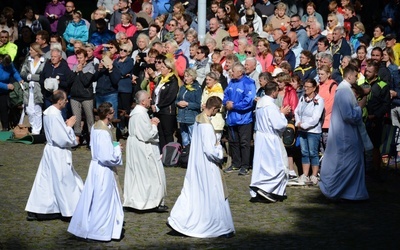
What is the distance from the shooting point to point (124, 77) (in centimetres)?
2127

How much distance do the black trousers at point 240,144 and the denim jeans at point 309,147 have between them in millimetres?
1106

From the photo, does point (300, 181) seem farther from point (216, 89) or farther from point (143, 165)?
point (143, 165)

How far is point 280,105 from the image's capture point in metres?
18.5

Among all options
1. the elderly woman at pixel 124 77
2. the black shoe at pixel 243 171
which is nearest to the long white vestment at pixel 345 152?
the black shoe at pixel 243 171

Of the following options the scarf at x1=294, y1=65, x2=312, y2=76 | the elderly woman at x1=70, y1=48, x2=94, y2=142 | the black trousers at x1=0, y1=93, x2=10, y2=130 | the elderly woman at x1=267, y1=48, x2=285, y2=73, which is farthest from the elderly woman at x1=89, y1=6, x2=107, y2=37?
the scarf at x1=294, y1=65, x2=312, y2=76

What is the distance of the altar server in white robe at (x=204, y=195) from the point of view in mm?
14250

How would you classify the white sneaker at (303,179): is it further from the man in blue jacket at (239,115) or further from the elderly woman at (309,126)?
the man in blue jacket at (239,115)

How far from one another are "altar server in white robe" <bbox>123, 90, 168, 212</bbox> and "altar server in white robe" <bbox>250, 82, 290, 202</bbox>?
162cm

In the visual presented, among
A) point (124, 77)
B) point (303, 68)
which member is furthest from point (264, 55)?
point (124, 77)

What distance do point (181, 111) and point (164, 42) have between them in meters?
2.85

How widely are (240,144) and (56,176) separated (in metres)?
4.55

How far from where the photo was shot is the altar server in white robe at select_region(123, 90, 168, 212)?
15.8 metres

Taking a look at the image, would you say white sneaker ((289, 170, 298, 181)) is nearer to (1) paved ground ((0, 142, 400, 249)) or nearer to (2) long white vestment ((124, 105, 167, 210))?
(1) paved ground ((0, 142, 400, 249))

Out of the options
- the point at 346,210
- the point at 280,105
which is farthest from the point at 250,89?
the point at 346,210
